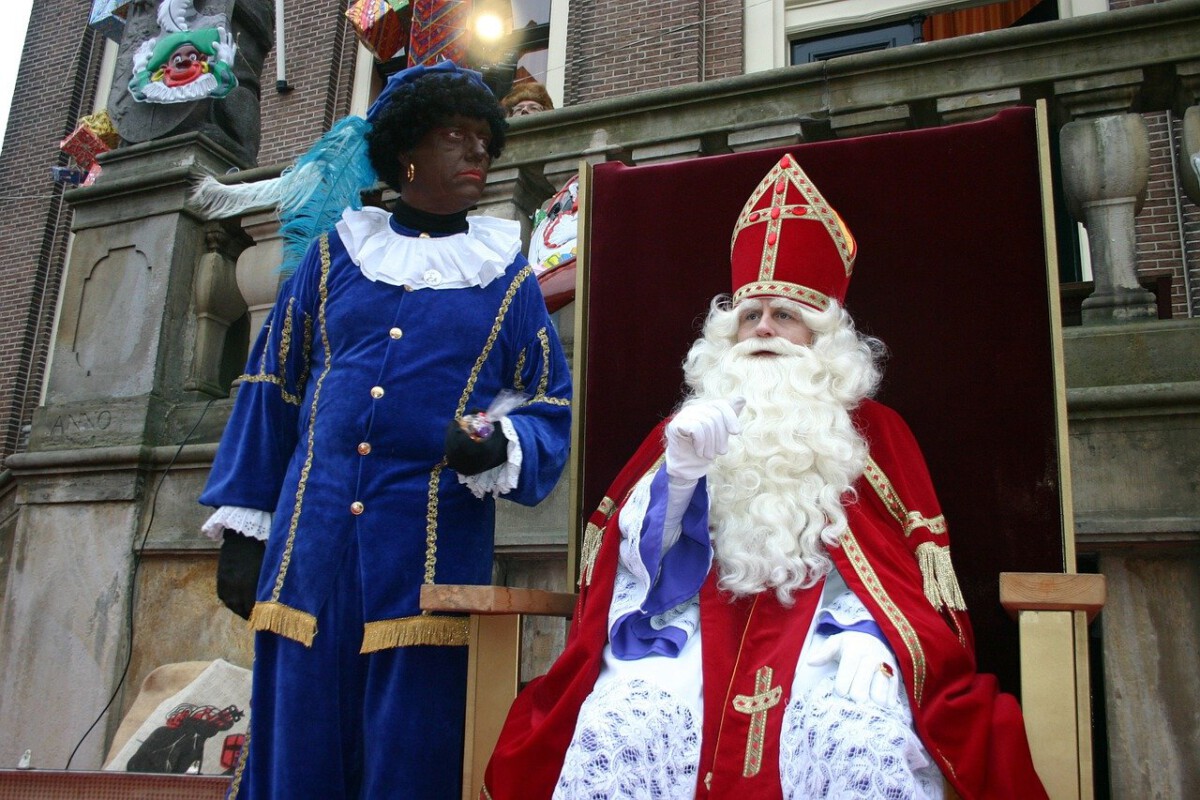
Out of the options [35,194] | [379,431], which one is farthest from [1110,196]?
[35,194]

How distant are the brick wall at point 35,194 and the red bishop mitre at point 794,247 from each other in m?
9.69

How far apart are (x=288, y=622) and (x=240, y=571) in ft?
0.70

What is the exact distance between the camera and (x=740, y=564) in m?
2.25

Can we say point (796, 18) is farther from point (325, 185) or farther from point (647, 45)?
point (325, 185)

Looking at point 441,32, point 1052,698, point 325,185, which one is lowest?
point 1052,698

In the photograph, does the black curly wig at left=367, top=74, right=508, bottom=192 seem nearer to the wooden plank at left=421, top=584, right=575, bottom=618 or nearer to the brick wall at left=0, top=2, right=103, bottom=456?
the wooden plank at left=421, top=584, right=575, bottom=618

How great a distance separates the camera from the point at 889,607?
2109 mm

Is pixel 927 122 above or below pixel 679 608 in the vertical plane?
above

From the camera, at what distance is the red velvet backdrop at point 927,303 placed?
2566 mm

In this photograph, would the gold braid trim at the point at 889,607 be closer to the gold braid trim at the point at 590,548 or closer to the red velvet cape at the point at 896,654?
the red velvet cape at the point at 896,654

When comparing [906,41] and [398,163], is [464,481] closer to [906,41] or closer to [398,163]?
[398,163]

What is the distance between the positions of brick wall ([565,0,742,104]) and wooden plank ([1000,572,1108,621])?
21.3ft

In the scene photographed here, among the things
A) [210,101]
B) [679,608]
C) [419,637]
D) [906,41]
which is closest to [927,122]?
[679,608]

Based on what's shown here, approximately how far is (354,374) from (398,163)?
0.60 meters
